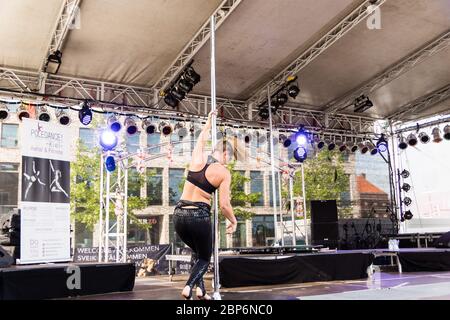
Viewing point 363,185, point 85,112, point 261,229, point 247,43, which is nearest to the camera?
point 247,43

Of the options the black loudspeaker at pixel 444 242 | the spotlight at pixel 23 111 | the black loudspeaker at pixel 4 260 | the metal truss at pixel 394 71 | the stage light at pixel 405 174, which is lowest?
the black loudspeaker at pixel 444 242

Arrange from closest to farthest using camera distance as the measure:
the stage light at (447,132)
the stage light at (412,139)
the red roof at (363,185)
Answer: the stage light at (447,132) < the stage light at (412,139) < the red roof at (363,185)

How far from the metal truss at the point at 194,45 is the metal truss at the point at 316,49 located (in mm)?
2249

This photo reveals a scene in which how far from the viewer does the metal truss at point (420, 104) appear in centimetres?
1132

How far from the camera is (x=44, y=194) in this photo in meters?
5.10

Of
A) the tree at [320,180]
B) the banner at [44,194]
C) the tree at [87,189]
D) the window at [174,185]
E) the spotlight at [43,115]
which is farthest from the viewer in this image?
the window at [174,185]

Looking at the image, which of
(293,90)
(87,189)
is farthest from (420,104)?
(87,189)

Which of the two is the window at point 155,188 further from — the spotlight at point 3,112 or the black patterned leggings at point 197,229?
the black patterned leggings at point 197,229

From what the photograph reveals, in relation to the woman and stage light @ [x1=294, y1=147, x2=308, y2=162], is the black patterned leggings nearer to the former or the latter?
the woman

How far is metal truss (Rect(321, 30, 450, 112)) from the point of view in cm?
905

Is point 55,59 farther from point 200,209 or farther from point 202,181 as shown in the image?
point 200,209

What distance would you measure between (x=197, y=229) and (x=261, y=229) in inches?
882

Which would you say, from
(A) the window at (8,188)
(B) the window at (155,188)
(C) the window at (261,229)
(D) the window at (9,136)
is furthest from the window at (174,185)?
(D) the window at (9,136)

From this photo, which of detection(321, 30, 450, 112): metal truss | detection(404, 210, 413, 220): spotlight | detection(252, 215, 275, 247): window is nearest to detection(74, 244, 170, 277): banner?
detection(321, 30, 450, 112): metal truss
